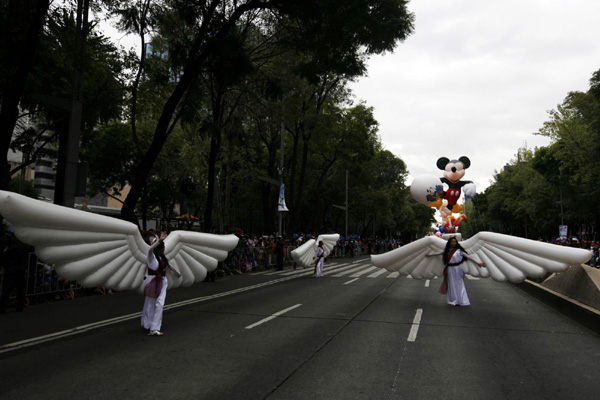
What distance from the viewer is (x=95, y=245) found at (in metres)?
6.83

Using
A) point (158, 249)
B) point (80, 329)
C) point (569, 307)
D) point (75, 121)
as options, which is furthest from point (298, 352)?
point (75, 121)

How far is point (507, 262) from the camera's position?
10.1 metres

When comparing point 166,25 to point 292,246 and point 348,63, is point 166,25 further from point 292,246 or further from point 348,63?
point 292,246

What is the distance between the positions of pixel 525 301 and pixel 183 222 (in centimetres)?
1329

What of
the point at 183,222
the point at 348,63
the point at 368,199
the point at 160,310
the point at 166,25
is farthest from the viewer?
the point at 368,199

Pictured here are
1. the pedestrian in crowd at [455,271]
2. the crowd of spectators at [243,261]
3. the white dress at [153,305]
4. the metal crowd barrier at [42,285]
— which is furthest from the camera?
the pedestrian in crowd at [455,271]

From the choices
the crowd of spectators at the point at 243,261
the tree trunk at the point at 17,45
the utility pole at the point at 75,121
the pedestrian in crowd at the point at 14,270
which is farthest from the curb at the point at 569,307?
the tree trunk at the point at 17,45

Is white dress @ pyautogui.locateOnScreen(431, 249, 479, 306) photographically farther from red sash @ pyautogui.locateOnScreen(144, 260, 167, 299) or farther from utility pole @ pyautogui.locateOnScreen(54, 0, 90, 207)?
utility pole @ pyautogui.locateOnScreen(54, 0, 90, 207)

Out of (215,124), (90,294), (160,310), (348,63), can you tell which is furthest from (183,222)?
(160,310)

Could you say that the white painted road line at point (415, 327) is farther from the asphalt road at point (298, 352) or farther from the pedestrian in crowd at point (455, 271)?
the pedestrian in crowd at point (455, 271)

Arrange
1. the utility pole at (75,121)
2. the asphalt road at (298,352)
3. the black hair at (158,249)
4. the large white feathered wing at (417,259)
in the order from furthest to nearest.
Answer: the utility pole at (75,121) < the large white feathered wing at (417,259) < the black hair at (158,249) < the asphalt road at (298,352)

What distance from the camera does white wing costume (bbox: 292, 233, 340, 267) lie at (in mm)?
19281

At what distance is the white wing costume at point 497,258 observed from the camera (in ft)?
30.7

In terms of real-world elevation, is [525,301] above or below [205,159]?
below
